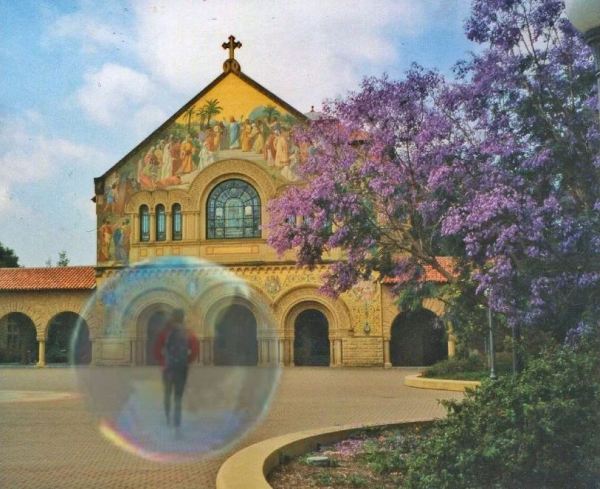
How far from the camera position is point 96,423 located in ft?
42.4

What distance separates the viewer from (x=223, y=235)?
3512cm

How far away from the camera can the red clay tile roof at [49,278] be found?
3697 cm

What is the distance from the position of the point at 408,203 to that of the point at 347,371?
16339 mm

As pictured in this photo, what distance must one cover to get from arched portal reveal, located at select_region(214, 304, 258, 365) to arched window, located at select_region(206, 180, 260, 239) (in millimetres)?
3474

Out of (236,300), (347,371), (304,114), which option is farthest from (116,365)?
(304,114)

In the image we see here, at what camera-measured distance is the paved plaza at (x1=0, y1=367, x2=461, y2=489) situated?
8.00 metres

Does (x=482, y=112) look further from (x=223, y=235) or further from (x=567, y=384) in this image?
(x=223, y=235)

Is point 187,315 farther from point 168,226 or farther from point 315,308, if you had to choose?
point 168,226

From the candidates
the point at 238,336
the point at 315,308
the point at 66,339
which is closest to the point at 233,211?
the point at 315,308

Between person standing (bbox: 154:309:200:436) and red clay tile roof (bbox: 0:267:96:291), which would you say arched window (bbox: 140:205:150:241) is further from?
person standing (bbox: 154:309:200:436)

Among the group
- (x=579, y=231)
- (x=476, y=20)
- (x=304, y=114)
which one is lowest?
(x=579, y=231)

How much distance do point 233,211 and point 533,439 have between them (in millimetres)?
29822

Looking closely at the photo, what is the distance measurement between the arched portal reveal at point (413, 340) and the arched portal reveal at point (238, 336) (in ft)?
21.1

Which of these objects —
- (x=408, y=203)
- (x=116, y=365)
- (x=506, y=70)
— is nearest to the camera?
(x=506, y=70)
